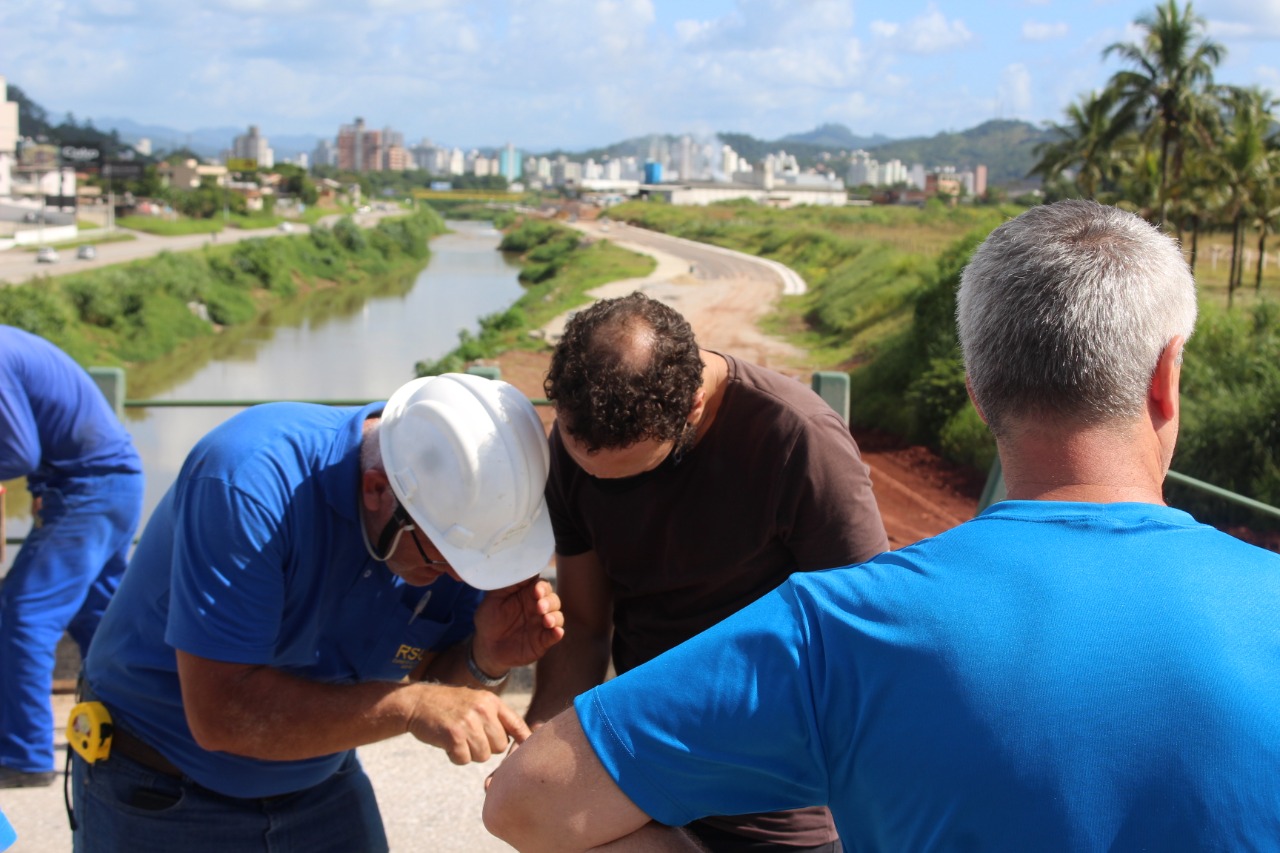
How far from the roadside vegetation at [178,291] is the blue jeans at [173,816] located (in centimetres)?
3633

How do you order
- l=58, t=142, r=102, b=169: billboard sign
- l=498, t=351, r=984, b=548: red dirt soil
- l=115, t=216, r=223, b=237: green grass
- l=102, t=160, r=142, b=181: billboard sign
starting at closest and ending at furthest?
l=498, t=351, r=984, b=548: red dirt soil, l=115, t=216, r=223, b=237: green grass, l=102, t=160, r=142, b=181: billboard sign, l=58, t=142, r=102, b=169: billboard sign

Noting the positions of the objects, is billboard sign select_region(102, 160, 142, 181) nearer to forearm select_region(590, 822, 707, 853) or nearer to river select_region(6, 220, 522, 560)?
river select_region(6, 220, 522, 560)

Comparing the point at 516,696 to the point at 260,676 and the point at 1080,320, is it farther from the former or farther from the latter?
the point at 1080,320

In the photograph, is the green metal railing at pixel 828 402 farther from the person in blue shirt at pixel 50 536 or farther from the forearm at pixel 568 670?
the forearm at pixel 568 670

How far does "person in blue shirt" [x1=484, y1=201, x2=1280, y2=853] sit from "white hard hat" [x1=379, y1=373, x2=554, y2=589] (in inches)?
27.1

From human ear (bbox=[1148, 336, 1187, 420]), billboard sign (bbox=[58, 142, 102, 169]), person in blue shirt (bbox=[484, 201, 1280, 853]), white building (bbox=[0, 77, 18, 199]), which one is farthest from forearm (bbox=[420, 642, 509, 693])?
billboard sign (bbox=[58, 142, 102, 169])

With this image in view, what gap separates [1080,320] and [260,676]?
1.41 metres

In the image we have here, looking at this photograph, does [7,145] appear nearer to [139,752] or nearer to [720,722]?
[139,752]

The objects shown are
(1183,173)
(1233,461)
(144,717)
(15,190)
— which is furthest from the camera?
(15,190)

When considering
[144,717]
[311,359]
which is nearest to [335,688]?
[144,717]

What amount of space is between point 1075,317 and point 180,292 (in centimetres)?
4957

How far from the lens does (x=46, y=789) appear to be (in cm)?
378

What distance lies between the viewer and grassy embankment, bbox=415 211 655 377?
33.1 meters

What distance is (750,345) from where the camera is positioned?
3459 centimetres
